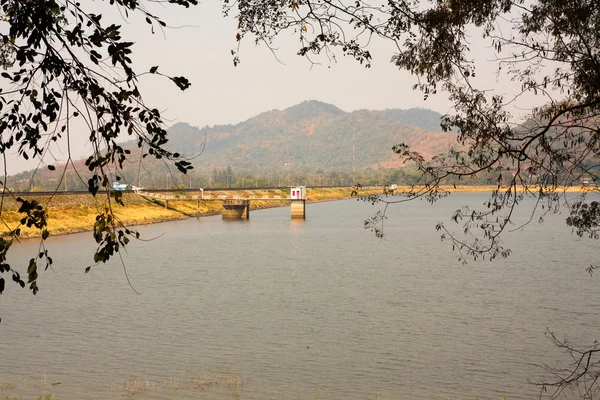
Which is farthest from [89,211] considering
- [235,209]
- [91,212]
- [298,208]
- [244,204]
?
[298,208]

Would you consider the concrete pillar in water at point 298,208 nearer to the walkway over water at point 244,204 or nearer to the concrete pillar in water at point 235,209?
the walkway over water at point 244,204

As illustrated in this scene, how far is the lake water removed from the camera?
16891 millimetres

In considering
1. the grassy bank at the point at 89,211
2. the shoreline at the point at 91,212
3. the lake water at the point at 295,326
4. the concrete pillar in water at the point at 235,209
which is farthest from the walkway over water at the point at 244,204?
the lake water at the point at 295,326

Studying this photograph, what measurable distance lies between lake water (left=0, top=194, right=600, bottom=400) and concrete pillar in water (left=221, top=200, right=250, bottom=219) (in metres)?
39.7

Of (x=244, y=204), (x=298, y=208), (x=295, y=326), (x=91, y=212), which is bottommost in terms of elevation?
(x=295, y=326)

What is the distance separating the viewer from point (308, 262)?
4281 cm

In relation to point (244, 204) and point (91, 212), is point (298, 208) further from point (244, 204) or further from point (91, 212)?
point (91, 212)

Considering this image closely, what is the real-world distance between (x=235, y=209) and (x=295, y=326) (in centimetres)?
6342

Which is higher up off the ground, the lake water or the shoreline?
the shoreline

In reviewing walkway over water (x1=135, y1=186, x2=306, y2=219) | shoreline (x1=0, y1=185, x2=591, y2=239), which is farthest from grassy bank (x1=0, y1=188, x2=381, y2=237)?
walkway over water (x1=135, y1=186, x2=306, y2=219)

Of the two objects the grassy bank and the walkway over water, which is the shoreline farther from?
the walkway over water

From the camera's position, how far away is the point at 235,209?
8625 centimetres

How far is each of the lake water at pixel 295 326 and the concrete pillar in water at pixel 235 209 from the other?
130 ft

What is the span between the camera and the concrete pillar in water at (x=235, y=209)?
8600 cm
